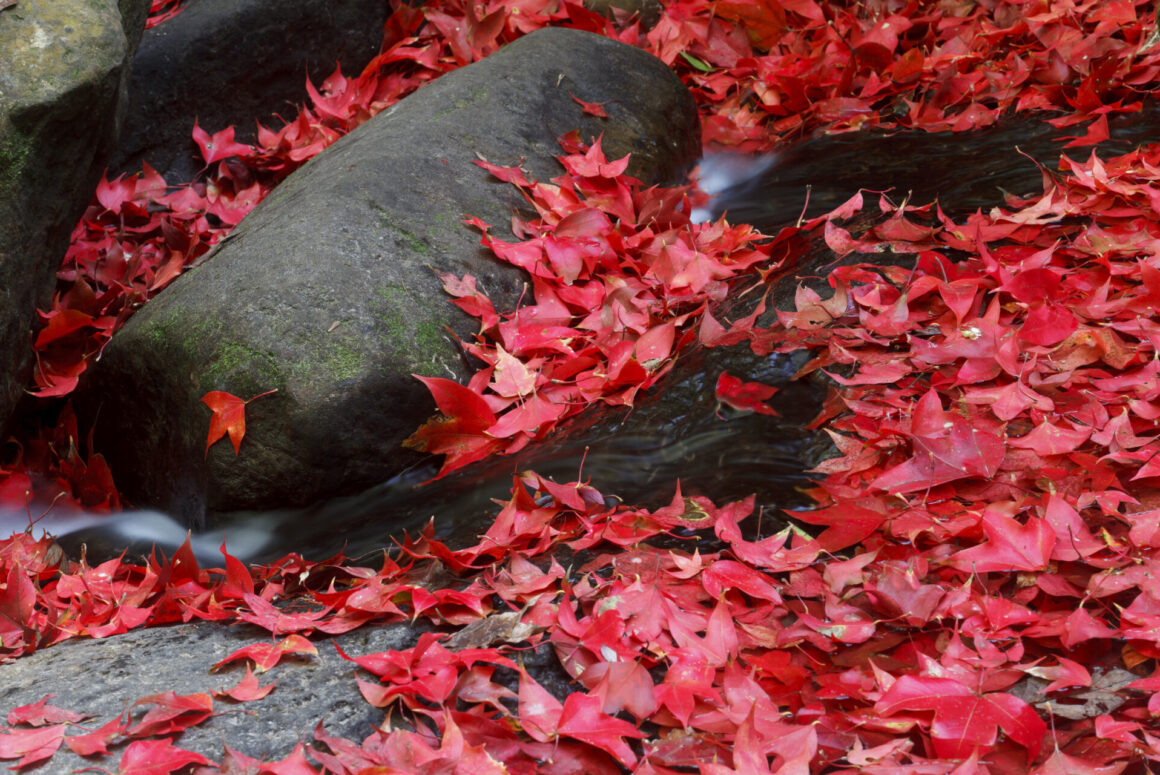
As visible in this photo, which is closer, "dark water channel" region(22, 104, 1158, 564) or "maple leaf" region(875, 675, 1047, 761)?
"maple leaf" region(875, 675, 1047, 761)

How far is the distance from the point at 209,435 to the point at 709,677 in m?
1.32

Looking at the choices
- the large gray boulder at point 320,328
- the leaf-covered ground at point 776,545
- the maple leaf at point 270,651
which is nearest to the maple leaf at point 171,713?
the leaf-covered ground at point 776,545

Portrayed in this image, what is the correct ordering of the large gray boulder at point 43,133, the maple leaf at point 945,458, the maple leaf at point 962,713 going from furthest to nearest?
the large gray boulder at point 43,133 → the maple leaf at point 945,458 → the maple leaf at point 962,713

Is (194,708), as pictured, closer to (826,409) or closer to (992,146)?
(826,409)

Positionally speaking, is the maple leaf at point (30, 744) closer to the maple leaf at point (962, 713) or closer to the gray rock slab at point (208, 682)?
the gray rock slab at point (208, 682)

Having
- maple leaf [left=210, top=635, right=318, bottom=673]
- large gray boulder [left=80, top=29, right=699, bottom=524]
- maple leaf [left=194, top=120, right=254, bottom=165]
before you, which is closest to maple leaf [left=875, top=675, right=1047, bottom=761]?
maple leaf [left=210, top=635, right=318, bottom=673]

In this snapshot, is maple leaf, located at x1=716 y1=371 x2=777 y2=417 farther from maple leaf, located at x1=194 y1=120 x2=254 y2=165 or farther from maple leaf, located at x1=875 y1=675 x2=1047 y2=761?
maple leaf, located at x1=194 y1=120 x2=254 y2=165

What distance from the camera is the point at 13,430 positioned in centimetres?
266

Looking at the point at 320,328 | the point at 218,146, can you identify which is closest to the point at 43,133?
the point at 320,328

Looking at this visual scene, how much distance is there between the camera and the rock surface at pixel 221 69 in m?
3.51

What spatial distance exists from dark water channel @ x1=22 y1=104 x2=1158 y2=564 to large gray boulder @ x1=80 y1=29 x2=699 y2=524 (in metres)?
0.07

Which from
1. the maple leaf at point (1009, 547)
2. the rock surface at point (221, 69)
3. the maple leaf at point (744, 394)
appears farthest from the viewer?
the rock surface at point (221, 69)

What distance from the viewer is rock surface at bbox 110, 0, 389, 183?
11.5ft

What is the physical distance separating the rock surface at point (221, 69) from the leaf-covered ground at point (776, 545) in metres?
0.70
